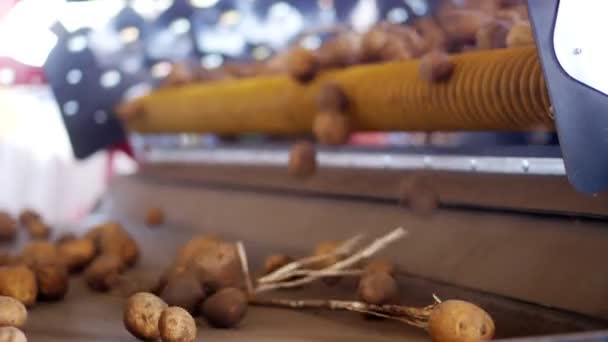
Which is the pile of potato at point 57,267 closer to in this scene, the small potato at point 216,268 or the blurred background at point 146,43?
the small potato at point 216,268

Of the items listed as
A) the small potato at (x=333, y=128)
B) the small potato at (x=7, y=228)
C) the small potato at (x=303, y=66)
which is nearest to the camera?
the small potato at (x=333, y=128)

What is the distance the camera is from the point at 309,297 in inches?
38.7

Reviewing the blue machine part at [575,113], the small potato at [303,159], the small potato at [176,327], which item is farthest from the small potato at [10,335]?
the small potato at [303,159]

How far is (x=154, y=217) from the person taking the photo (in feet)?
5.34

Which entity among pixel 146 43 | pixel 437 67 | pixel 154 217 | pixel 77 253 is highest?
pixel 437 67

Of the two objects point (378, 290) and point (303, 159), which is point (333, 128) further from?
point (378, 290)

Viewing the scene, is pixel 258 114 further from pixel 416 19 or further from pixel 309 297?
pixel 309 297

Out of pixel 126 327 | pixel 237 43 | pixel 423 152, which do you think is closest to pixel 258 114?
pixel 423 152

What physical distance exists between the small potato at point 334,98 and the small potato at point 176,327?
18.3 inches

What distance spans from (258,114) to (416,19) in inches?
12.5

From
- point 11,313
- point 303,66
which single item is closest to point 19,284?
point 11,313

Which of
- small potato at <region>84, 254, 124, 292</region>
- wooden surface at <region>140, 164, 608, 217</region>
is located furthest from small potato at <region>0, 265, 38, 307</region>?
wooden surface at <region>140, 164, 608, 217</region>

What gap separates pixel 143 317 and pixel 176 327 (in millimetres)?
71

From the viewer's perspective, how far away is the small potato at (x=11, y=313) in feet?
2.52
